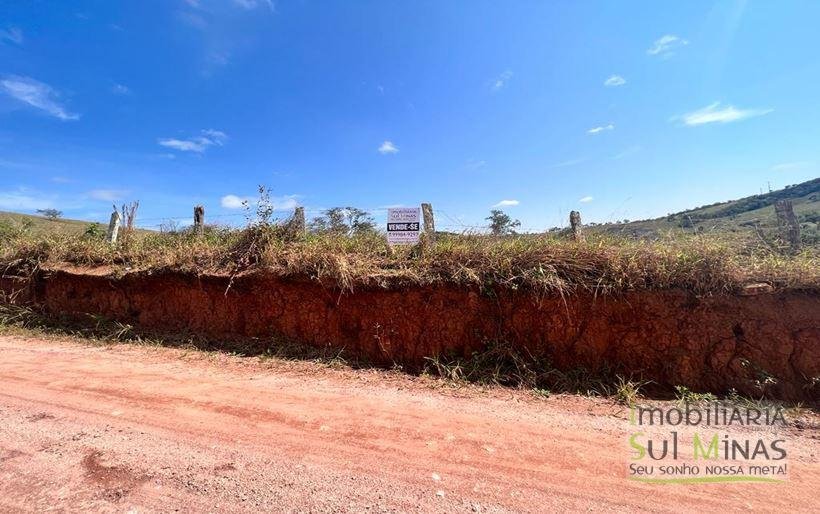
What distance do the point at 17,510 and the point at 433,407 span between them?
3.33 metres

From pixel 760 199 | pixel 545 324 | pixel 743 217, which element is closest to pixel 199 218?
pixel 545 324

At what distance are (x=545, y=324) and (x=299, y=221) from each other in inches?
195

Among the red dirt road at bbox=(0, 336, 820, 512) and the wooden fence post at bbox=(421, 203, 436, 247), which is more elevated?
the wooden fence post at bbox=(421, 203, 436, 247)

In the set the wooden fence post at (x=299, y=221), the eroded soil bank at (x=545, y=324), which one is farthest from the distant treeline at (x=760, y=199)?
the wooden fence post at (x=299, y=221)

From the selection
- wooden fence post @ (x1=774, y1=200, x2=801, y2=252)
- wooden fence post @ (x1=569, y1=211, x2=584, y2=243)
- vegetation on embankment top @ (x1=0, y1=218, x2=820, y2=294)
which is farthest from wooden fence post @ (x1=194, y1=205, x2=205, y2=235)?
wooden fence post @ (x1=774, y1=200, x2=801, y2=252)

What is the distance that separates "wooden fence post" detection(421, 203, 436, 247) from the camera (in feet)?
21.1

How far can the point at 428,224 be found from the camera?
6.88 meters

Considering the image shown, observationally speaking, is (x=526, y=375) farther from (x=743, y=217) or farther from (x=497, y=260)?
(x=743, y=217)

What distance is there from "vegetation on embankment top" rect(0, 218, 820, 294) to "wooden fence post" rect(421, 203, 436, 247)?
0.61 ft

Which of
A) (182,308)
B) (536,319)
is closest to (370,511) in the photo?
(536,319)

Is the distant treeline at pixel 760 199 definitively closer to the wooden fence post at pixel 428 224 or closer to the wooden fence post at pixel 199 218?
the wooden fence post at pixel 428 224

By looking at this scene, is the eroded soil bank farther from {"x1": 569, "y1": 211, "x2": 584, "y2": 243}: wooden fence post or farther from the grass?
{"x1": 569, "y1": 211, "x2": 584, "y2": 243}: wooden fence post

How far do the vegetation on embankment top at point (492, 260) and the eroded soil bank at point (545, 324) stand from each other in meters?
0.18

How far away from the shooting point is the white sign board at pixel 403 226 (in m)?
6.41
